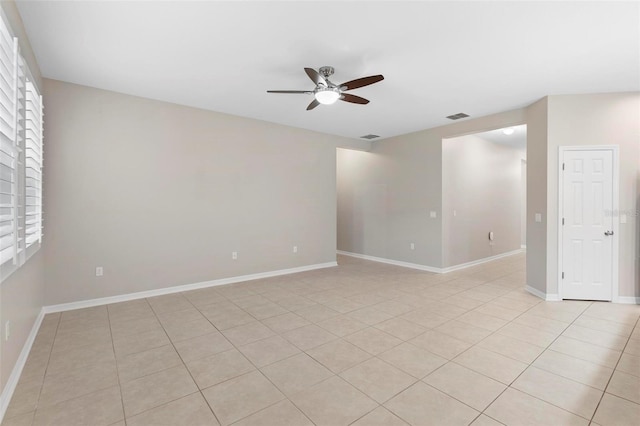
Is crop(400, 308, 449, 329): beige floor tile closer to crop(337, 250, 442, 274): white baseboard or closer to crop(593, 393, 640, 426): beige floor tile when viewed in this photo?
crop(593, 393, 640, 426): beige floor tile

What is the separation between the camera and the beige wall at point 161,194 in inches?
142

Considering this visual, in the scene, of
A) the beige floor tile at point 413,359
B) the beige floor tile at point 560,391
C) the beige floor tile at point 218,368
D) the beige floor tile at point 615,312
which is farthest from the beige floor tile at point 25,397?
the beige floor tile at point 615,312

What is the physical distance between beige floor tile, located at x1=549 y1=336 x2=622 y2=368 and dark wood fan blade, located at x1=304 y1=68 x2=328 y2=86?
3.33 meters

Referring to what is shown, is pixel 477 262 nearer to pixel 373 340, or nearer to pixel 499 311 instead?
pixel 499 311

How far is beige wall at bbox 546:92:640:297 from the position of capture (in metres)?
3.88

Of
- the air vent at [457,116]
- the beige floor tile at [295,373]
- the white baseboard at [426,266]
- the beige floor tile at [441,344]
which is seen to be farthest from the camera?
the white baseboard at [426,266]

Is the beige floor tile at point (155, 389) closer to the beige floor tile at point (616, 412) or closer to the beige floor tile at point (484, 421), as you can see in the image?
the beige floor tile at point (484, 421)

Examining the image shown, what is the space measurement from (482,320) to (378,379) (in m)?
1.83

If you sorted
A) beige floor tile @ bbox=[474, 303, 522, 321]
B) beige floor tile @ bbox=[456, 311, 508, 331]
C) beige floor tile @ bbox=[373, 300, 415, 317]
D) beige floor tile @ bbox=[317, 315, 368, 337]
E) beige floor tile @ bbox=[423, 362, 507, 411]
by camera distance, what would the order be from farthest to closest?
beige floor tile @ bbox=[373, 300, 415, 317] < beige floor tile @ bbox=[474, 303, 522, 321] < beige floor tile @ bbox=[456, 311, 508, 331] < beige floor tile @ bbox=[317, 315, 368, 337] < beige floor tile @ bbox=[423, 362, 507, 411]

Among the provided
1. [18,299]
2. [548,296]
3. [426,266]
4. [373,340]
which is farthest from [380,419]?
[426,266]

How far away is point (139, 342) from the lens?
2.80 metres

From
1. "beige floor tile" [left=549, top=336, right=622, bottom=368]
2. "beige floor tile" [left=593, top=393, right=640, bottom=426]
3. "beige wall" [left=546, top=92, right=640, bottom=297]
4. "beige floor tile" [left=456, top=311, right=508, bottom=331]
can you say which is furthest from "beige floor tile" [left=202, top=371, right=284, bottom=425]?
"beige wall" [left=546, top=92, right=640, bottom=297]

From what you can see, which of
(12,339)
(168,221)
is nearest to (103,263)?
(168,221)

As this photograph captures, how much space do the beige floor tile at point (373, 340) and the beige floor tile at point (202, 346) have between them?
3.90 feet
